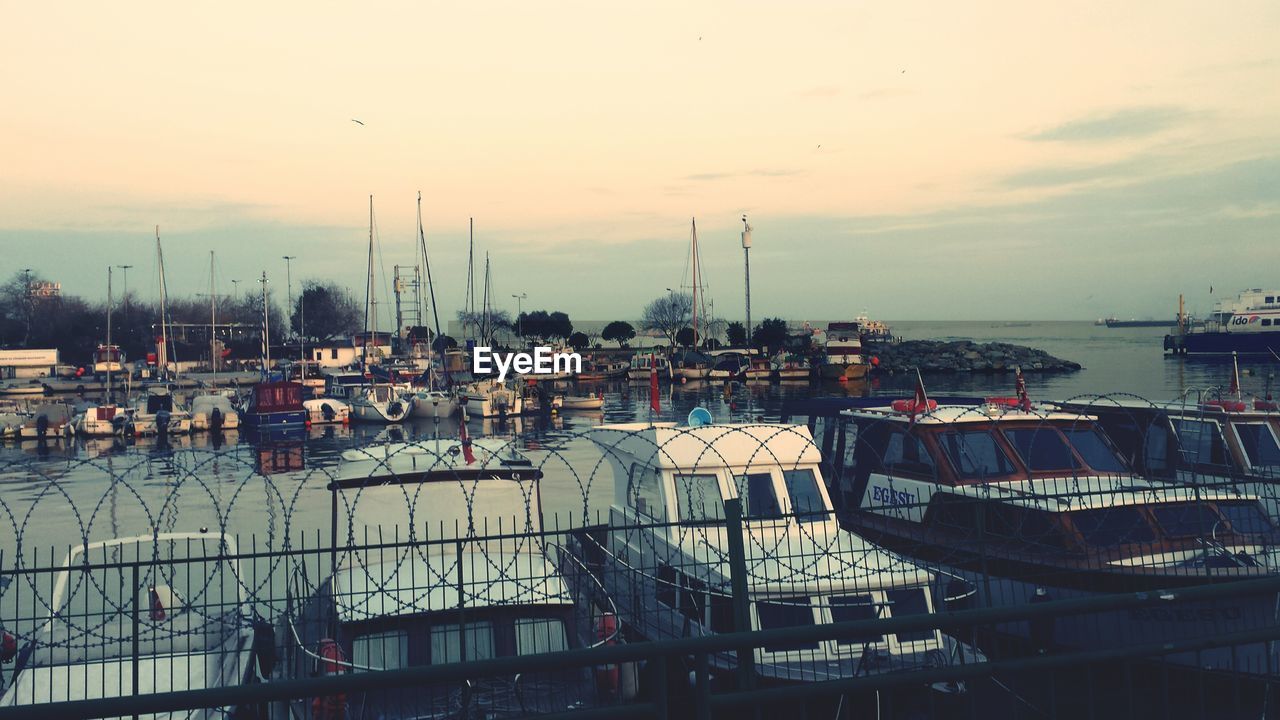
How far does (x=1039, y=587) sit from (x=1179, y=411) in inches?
285

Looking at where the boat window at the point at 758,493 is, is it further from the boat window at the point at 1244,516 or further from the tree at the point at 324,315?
the tree at the point at 324,315

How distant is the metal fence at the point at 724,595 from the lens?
4758mm

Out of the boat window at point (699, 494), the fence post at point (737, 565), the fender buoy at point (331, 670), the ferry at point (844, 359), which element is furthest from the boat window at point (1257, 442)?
the ferry at point (844, 359)

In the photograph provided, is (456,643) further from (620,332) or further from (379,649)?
(620,332)

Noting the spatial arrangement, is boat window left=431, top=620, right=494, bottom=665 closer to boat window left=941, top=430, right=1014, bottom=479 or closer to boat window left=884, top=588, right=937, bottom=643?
boat window left=884, top=588, right=937, bottom=643

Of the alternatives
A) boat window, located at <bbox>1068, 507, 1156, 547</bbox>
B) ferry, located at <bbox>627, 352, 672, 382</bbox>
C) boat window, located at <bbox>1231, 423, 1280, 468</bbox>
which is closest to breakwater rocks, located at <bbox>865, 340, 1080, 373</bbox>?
ferry, located at <bbox>627, 352, 672, 382</bbox>

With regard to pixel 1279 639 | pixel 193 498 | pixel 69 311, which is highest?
pixel 69 311

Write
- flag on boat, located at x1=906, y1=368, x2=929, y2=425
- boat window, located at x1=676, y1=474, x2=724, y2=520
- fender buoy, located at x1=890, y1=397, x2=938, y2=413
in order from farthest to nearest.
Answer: fender buoy, located at x1=890, y1=397, x2=938, y2=413 → flag on boat, located at x1=906, y1=368, x2=929, y2=425 → boat window, located at x1=676, y1=474, x2=724, y2=520

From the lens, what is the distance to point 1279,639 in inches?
193

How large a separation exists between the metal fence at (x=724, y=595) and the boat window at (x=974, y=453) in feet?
0.20

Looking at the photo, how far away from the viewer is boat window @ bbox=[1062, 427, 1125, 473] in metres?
14.5

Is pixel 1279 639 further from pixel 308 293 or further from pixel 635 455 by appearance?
pixel 308 293

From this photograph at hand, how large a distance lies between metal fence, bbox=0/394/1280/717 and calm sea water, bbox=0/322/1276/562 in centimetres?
83

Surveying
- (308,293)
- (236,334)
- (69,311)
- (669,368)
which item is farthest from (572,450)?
(69,311)
